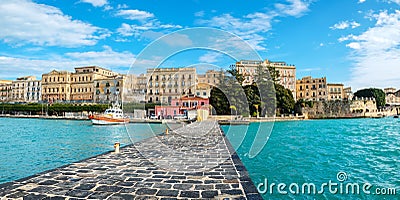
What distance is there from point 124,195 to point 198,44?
500cm

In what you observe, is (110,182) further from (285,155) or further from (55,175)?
(285,155)

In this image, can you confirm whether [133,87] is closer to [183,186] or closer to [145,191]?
[183,186]

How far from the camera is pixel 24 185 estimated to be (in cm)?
429

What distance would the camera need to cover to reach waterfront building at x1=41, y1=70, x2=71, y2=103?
71.4m

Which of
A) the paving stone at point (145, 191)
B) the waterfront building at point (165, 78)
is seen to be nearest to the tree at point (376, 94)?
the waterfront building at point (165, 78)

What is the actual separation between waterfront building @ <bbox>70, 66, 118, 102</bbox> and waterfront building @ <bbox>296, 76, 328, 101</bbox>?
48.1 meters

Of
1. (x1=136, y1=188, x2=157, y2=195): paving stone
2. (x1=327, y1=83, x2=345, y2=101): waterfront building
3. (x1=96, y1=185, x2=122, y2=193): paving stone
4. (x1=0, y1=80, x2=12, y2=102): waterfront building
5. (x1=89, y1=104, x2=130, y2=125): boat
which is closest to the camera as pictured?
(x1=136, y1=188, x2=157, y2=195): paving stone

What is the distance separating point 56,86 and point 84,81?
8.48 meters

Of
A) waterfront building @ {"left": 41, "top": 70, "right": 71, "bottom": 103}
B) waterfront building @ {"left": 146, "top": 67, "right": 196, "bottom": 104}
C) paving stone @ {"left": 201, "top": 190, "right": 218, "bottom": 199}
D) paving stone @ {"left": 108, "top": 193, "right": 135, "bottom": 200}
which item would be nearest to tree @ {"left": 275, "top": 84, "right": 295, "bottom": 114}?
waterfront building @ {"left": 146, "top": 67, "right": 196, "bottom": 104}

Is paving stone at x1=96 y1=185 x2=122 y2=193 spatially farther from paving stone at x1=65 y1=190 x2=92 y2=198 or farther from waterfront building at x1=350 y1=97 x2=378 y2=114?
waterfront building at x1=350 y1=97 x2=378 y2=114

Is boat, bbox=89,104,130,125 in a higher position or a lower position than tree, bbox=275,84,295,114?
lower

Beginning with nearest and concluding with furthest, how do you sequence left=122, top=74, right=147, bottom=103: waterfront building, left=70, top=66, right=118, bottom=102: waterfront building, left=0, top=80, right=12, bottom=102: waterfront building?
left=122, top=74, right=147, bottom=103: waterfront building, left=70, top=66, right=118, bottom=102: waterfront building, left=0, top=80, right=12, bottom=102: waterfront building

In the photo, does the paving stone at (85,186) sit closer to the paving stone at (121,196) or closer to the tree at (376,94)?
the paving stone at (121,196)

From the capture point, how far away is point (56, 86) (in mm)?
72000
